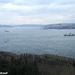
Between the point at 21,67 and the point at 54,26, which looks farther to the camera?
the point at 54,26

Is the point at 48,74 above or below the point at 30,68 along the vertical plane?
below

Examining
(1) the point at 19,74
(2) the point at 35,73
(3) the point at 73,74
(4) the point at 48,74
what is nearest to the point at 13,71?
(1) the point at 19,74

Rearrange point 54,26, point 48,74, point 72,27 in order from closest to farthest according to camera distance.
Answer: point 48,74, point 72,27, point 54,26

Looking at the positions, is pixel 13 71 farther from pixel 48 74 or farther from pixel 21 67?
pixel 48 74

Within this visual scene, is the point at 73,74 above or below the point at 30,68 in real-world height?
below

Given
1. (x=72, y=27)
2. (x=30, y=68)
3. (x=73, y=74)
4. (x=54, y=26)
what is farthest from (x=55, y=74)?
(x=54, y=26)

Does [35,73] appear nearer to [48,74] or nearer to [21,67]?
[21,67]

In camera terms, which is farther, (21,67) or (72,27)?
(72,27)

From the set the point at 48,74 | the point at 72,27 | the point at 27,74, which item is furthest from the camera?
the point at 72,27

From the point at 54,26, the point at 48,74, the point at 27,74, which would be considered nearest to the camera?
the point at 27,74
